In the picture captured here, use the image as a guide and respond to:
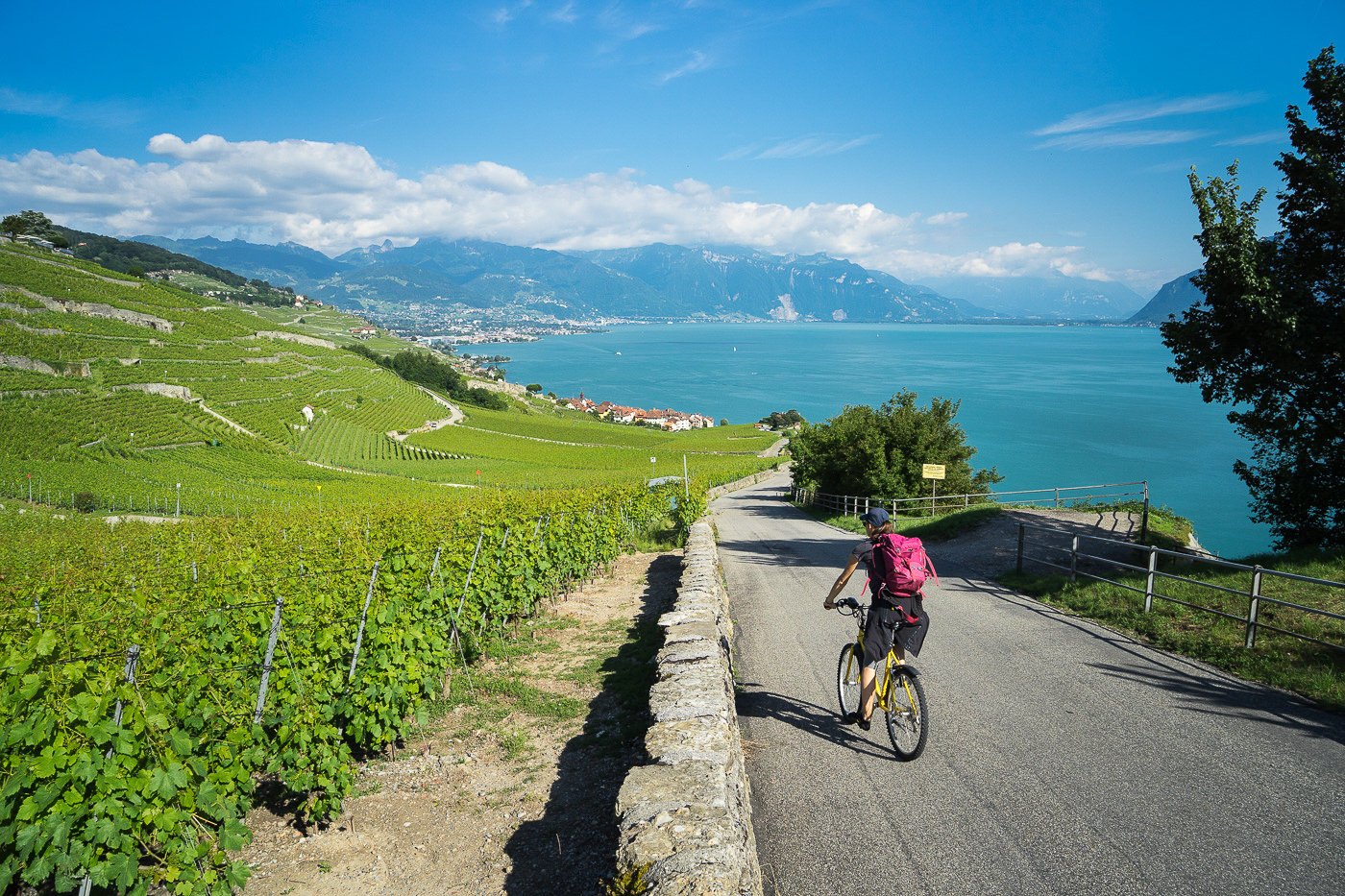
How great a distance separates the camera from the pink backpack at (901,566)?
524cm

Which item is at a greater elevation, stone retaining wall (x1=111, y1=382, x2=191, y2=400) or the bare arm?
the bare arm

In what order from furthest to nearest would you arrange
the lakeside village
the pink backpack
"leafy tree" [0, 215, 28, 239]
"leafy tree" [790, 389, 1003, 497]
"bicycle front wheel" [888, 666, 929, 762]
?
the lakeside village < "leafy tree" [0, 215, 28, 239] < "leafy tree" [790, 389, 1003, 497] < the pink backpack < "bicycle front wheel" [888, 666, 929, 762]

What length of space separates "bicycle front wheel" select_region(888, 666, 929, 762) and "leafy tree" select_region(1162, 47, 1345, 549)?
11000mm

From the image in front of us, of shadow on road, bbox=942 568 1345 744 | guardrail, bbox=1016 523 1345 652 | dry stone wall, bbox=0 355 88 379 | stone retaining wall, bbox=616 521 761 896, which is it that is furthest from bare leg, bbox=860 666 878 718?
dry stone wall, bbox=0 355 88 379

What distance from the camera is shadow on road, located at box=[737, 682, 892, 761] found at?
560cm

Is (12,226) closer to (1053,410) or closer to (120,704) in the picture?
(120,704)

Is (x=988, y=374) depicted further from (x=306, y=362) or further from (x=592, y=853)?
(x=592, y=853)

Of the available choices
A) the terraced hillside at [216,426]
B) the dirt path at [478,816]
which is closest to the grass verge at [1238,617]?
the dirt path at [478,816]

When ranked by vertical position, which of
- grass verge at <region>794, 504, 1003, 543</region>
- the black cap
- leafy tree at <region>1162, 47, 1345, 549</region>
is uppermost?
leafy tree at <region>1162, 47, 1345, 549</region>

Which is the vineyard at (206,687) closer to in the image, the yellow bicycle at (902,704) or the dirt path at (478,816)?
the dirt path at (478,816)

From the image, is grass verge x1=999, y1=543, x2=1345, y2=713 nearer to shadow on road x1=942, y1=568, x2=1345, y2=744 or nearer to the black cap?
shadow on road x1=942, y1=568, x2=1345, y2=744

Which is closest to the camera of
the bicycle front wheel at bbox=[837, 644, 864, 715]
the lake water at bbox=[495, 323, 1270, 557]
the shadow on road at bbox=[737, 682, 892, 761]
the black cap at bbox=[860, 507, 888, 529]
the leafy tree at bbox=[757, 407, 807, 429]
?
the black cap at bbox=[860, 507, 888, 529]

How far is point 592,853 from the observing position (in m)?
4.39

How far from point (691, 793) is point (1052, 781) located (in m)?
2.86
